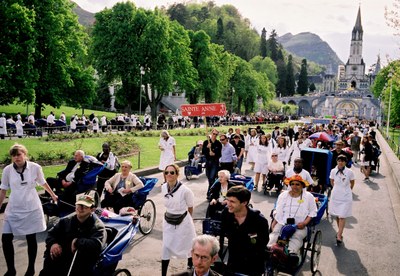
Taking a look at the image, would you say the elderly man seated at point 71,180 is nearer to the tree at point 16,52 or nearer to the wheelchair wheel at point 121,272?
the wheelchair wheel at point 121,272

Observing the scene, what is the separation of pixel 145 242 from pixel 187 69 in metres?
39.2

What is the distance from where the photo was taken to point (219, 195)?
27.7 feet

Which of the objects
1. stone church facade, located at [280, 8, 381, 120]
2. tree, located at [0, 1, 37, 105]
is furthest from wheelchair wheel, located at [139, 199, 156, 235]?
stone church facade, located at [280, 8, 381, 120]

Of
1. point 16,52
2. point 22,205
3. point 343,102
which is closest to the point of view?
point 22,205

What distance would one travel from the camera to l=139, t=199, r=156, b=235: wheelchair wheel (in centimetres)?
878

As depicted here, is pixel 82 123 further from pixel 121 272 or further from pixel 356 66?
pixel 356 66

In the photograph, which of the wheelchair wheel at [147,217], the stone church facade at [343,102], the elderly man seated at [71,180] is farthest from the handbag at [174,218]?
the stone church facade at [343,102]

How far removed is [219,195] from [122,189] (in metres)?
2.14

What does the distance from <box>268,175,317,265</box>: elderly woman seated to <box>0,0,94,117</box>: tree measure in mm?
25335

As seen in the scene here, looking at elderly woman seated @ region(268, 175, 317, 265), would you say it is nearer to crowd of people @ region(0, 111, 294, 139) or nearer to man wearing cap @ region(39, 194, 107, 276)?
man wearing cap @ region(39, 194, 107, 276)

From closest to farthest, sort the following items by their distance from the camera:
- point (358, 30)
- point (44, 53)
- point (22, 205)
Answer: point (22, 205)
point (44, 53)
point (358, 30)

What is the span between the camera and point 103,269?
5.36 metres

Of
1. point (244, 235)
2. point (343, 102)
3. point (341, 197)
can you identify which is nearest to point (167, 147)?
point (341, 197)

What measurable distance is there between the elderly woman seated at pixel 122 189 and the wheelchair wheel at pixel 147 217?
0.50 metres
